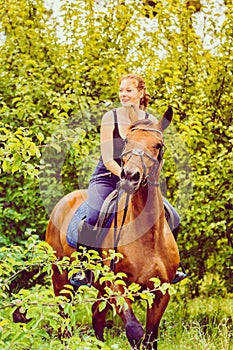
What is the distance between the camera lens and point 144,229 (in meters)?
5.44

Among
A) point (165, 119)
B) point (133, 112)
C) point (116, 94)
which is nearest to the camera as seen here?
point (165, 119)

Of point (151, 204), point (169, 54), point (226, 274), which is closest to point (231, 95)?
point (169, 54)

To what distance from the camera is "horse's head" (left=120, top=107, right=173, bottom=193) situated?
16.0ft

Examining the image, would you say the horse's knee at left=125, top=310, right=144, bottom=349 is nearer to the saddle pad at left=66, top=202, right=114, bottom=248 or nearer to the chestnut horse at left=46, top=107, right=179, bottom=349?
the chestnut horse at left=46, top=107, right=179, bottom=349

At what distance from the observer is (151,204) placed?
17.6 feet

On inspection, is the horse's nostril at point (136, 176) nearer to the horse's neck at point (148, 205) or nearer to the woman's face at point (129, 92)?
the horse's neck at point (148, 205)

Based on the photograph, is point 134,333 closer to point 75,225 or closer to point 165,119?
point 75,225

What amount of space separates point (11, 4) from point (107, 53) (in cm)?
149

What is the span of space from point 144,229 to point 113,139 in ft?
2.90

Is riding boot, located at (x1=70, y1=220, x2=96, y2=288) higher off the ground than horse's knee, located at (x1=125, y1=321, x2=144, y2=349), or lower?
higher

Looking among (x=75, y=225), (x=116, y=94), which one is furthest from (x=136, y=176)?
(x=116, y=94)

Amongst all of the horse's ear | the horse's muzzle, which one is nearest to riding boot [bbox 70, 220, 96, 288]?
the horse's muzzle

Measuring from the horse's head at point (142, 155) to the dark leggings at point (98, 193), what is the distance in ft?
2.61

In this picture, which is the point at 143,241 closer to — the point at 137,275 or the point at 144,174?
the point at 137,275
